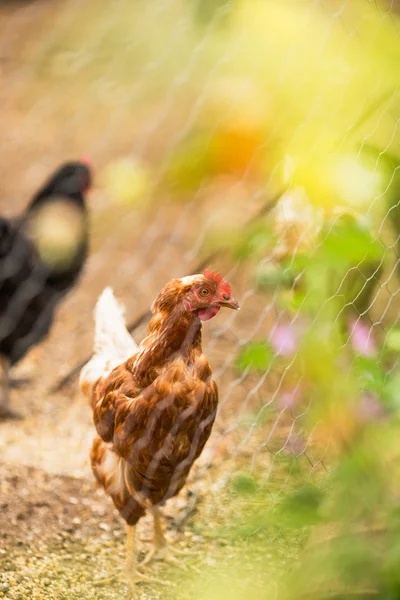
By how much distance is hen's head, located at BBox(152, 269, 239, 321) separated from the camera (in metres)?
1.51

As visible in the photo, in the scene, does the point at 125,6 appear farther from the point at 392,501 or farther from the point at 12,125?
the point at 12,125

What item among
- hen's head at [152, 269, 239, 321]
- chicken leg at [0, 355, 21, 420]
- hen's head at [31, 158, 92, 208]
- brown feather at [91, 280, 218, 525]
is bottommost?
chicken leg at [0, 355, 21, 420]

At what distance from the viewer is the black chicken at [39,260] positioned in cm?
272

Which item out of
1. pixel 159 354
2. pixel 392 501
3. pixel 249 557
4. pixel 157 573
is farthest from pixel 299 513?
pixel 157 573

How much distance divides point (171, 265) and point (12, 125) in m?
2.30

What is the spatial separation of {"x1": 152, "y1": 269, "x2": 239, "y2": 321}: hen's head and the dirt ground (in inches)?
3.4

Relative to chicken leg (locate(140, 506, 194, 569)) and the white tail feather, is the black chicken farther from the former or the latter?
chicken leg (locate(140, 506, 194, 569))

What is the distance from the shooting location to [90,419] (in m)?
2.73

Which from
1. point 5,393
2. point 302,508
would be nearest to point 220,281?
point 302,508

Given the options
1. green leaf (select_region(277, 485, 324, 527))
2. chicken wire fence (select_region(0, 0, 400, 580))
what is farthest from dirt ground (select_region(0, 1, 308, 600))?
green leaf (select_region(277, 485, 324, 527))

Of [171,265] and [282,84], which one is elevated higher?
[282,84]

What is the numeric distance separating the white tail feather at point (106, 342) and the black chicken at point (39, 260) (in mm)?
767

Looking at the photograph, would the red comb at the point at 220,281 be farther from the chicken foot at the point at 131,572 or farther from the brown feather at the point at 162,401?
the chicken foot at the point at 131,572

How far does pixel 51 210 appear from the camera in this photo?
117 inches
